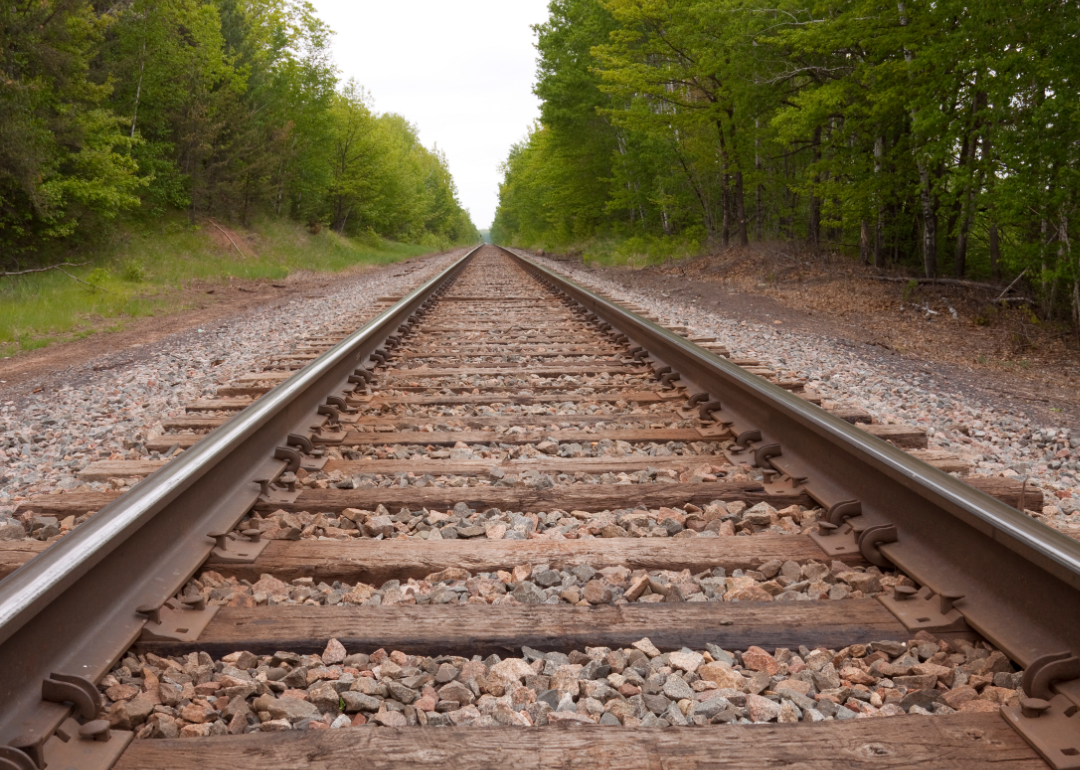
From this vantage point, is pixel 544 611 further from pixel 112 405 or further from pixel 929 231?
pixel 929 231

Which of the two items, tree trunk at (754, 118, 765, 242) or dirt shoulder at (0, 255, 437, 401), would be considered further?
tree trunk at (754, 118, 765, 242)

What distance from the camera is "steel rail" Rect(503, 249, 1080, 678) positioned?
5.02 ft

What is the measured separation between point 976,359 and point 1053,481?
16.1ft

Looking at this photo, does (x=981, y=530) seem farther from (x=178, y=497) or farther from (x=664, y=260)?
(x=664, y=260)

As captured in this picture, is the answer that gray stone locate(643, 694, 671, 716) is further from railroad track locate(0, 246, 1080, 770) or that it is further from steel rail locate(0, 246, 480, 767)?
steel rail locate(0, 246, 480, 767)

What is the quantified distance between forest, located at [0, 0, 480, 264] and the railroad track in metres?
12.6

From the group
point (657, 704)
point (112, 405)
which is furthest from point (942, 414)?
point (112, 405)

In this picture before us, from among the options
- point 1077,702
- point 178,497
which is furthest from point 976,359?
point 178,497

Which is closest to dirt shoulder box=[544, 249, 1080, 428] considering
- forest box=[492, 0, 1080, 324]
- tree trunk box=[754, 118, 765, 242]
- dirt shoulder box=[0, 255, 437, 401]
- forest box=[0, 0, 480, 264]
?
forest box=[492, 0, 1080, 324]

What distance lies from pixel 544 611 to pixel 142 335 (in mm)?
8011

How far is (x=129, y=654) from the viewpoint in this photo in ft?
5.30

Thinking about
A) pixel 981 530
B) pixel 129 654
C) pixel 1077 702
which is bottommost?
pixel 129 654

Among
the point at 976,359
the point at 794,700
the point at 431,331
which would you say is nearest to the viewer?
the point at 794,700

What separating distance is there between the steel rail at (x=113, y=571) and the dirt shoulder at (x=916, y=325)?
15.5 ft
